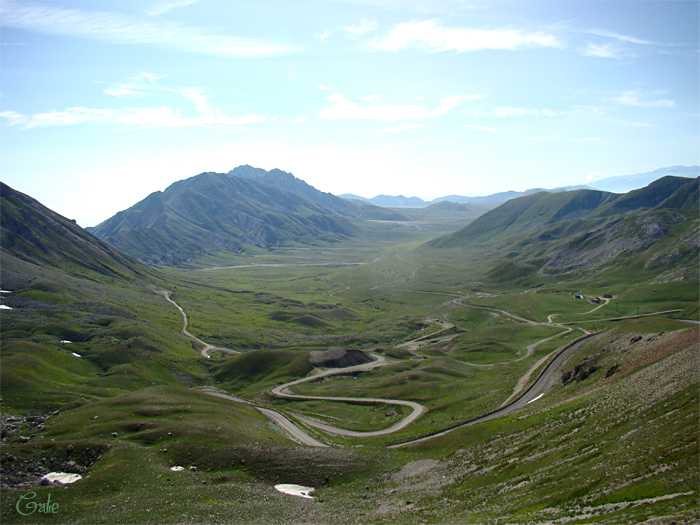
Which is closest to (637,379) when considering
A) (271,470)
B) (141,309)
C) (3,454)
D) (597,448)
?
(597,448)

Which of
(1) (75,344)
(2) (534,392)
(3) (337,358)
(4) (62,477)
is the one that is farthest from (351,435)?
(1) (75,344)

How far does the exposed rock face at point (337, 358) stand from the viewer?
133m

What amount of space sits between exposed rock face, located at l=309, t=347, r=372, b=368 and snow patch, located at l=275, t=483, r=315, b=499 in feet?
271

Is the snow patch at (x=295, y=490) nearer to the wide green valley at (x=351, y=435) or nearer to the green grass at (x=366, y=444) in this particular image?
the wide green valley at (x=351, y=435)

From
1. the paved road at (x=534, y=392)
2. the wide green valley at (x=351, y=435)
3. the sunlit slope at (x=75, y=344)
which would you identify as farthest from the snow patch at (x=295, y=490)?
the sunlit slope at (x=75, y=344)

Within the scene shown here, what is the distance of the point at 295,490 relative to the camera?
47531 millimetres

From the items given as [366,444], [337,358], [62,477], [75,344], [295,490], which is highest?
[75,344]

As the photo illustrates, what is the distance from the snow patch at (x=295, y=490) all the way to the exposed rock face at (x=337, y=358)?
271ft

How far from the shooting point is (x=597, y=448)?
44500mm

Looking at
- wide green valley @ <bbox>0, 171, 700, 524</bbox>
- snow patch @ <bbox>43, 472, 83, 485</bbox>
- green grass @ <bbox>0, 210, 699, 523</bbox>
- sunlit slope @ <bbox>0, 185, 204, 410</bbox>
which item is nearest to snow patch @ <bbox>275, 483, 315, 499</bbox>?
wide green valley @ <bbox>0, 171, 700, 524</bbox>

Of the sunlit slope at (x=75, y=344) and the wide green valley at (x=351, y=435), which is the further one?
the sunlit slope at (x=75, y=344)

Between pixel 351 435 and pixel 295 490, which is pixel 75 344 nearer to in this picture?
pixel 351 435

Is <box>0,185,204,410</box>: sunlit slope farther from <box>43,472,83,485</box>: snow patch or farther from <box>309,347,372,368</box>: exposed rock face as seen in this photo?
<box>309,347,372,368</box>: exposed rock face

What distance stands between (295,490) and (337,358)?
87525mm
